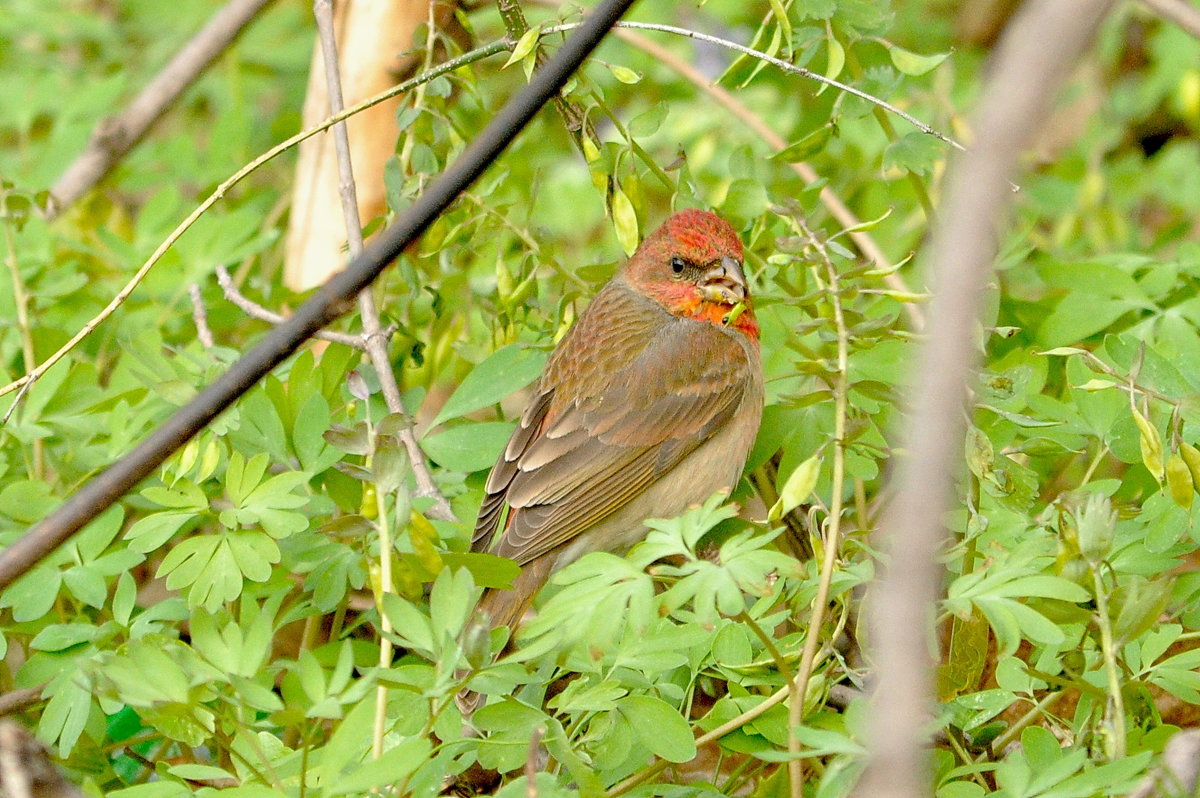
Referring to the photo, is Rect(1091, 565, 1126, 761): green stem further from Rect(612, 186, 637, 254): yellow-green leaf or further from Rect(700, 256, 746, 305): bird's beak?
Rect(700, 256, 746, 305): bird's beak

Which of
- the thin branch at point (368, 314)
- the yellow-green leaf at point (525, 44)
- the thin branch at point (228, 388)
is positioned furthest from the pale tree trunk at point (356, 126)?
the thin branch at point (228, 388)

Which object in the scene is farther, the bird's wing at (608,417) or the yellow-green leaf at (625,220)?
the bird's wing at (608,417)

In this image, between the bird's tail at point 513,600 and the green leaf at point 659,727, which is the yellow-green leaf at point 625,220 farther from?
the green leaf at point 659,727

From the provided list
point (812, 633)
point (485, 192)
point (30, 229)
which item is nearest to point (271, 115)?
point (30, 229)

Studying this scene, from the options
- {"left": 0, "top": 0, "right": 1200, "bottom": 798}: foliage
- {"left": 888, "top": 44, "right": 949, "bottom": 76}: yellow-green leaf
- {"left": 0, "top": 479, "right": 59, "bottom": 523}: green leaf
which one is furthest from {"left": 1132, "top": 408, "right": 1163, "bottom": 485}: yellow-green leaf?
{"left": 0, "top": 479, "right": 59, "bottom": 523}: green leaf

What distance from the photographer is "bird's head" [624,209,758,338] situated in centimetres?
376

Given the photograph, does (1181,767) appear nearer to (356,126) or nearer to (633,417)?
(633,417)

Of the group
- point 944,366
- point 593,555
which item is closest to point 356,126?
point 593,555

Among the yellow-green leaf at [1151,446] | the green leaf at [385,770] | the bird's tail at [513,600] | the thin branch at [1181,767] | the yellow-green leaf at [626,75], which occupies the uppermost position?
the yellow-green leaf at [626,75]

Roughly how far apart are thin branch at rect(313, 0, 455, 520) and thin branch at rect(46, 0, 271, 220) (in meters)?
1.39

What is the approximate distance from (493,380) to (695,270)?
0.97m

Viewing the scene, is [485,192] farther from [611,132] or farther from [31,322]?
[611,132]

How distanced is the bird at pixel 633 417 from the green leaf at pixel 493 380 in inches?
11.4

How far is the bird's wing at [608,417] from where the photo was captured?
3.62 metres
